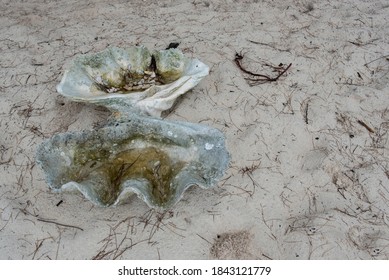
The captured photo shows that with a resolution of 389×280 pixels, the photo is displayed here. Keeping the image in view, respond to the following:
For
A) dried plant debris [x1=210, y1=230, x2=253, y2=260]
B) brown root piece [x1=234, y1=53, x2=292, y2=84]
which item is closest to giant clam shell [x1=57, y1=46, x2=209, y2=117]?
brown root piece [x1=234, y1=53, x2=292, y2=84]

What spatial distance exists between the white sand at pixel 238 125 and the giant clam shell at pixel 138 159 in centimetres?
15

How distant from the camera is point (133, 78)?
10.2 feet

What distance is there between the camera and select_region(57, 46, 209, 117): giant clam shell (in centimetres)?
282

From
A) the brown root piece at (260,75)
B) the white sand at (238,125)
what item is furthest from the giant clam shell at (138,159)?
the brown root piece at (260,75)

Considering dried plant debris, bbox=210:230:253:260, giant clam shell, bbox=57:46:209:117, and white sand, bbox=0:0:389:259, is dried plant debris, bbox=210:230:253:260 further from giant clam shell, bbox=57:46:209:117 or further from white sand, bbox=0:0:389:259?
giant clam shell, bbox=57:46:209:117

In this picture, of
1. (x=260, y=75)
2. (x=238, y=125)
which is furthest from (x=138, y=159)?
(x=260, y=75)

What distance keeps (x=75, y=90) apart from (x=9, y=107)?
567 millimetres

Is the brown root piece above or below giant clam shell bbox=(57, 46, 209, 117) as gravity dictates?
below

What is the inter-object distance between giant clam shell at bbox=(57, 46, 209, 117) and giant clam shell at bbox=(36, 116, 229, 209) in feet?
0.73

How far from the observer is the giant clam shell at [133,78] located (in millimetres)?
2818

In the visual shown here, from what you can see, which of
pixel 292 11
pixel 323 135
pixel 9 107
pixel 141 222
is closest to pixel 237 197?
pixel 141 222

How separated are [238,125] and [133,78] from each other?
0.84 metres

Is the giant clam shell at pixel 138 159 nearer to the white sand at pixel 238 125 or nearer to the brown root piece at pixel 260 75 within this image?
the white sand at pixel 238 125
